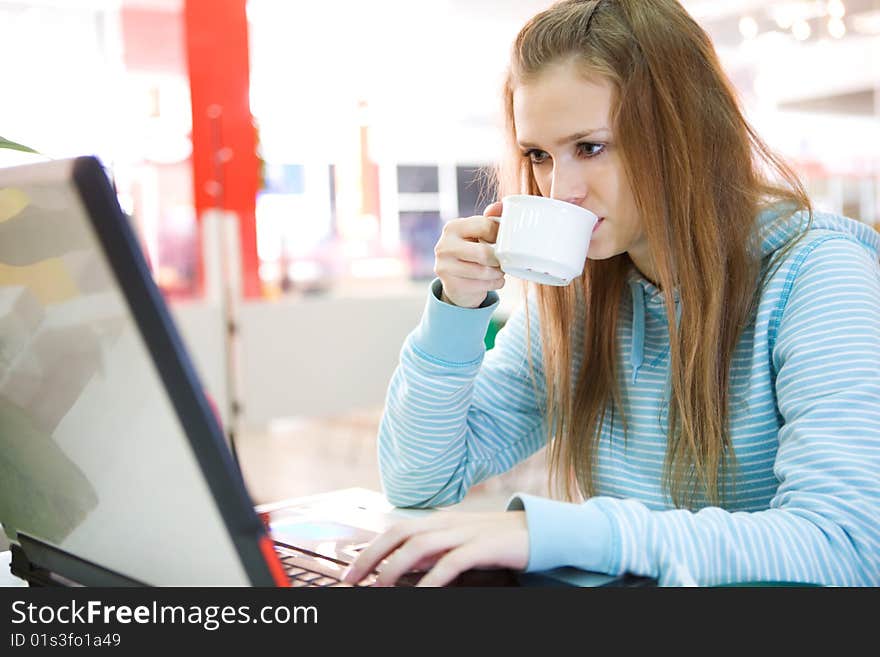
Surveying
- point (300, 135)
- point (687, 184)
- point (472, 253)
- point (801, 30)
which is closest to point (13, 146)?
point (472, 253)

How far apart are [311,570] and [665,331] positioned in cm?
56

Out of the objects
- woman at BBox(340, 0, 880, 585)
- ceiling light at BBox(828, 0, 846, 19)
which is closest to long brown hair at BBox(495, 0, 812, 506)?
woman at BBox(340, 0, 880, 585)

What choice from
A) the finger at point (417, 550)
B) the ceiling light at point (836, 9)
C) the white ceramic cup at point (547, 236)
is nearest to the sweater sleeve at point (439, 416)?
the white ceramic cup at point (547, 236)

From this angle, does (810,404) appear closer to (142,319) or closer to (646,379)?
(646,379)

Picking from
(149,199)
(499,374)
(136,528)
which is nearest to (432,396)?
(499,374)

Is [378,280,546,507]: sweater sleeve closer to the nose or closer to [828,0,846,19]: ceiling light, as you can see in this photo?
the nose

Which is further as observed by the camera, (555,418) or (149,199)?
(149,199)

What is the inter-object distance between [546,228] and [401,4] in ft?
15.7

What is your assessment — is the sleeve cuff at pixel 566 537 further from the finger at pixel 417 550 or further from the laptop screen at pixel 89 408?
the laptop screen at pixel 89 408

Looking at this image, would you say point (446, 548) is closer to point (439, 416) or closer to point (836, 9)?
point (439, 416)

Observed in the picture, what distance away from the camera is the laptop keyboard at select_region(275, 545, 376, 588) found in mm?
625

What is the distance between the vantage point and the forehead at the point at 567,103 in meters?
0.93

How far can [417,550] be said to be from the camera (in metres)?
0.59

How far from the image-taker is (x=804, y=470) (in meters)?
0.73
